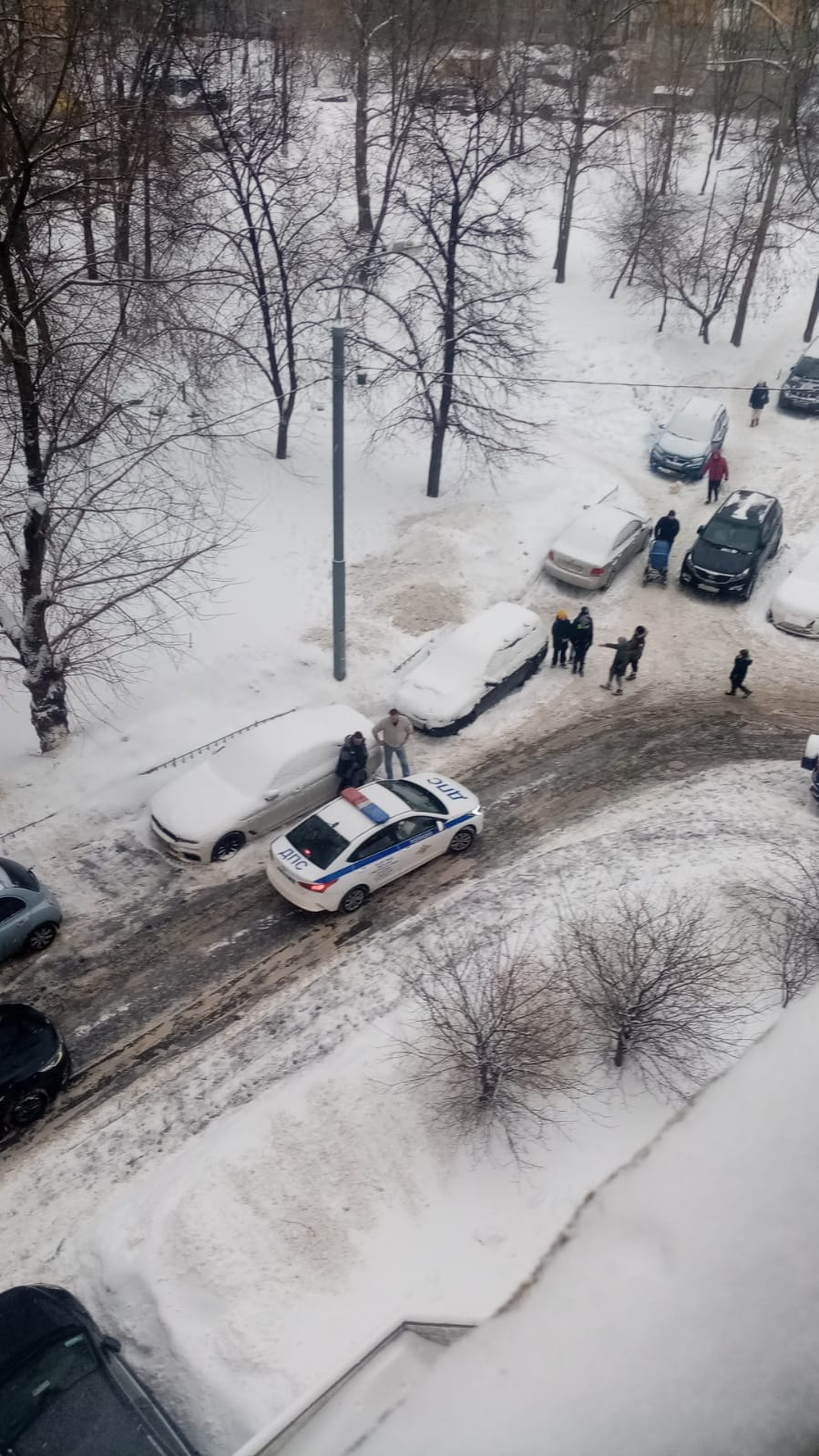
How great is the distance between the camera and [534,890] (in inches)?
503

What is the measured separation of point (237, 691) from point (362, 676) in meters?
2.15

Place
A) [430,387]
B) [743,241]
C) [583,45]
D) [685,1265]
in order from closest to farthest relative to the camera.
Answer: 1. [685,1265]
2. [430,387]
3. [743,241]
4. [583,45]

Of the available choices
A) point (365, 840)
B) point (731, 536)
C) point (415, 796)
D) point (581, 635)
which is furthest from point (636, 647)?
point (365, 840)

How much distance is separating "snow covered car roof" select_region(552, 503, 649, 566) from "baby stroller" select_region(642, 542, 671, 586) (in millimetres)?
820

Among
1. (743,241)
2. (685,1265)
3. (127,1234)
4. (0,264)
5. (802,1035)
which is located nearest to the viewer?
(685,1265)

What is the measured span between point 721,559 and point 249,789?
1076cm

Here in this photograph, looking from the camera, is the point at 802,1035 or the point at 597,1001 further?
the point at 597,1001

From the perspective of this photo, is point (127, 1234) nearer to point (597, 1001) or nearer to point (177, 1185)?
point (177, 1185)

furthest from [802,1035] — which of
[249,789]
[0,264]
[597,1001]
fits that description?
[0,264]

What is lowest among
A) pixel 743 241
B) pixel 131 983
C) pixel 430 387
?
pixel 131 983

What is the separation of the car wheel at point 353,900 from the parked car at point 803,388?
19239mm

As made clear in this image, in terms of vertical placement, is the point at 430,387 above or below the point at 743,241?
below

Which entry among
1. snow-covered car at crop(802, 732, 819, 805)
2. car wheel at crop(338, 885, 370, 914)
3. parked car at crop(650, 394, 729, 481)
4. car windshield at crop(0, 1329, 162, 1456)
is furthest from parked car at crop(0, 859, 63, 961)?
parked car at crop(650, 394, 729, 481)

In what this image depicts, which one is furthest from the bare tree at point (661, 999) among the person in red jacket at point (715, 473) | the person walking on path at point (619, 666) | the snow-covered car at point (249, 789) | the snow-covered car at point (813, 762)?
the person in red jacket at point (715, 473)
